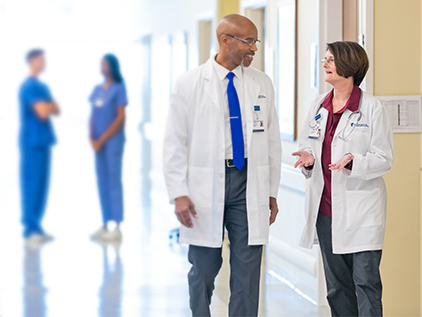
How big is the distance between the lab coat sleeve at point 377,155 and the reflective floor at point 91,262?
1.27 meters

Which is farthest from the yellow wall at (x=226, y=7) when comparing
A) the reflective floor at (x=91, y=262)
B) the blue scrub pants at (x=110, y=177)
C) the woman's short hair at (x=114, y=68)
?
the reflective floor at (x=91, y=262)

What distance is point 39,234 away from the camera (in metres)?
5.62

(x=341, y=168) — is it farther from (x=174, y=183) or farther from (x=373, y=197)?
(x=174, y=183)

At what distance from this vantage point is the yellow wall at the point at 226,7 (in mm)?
5250

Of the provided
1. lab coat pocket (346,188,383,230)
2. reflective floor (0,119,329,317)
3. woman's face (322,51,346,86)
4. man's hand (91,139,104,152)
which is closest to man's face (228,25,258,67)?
woman's face (322,51,346,86)

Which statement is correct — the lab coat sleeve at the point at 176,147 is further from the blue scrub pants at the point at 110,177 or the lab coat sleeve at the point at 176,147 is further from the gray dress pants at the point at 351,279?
the blue scrub pants at the point at 110,177

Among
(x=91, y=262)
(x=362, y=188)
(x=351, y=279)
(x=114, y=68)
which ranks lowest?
(x=91, y=262)

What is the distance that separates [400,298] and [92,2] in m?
4.40

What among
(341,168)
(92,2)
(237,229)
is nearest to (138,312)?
(237,229)

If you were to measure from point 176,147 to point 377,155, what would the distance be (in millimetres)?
807

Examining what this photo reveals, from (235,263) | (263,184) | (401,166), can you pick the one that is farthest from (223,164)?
(401,166)

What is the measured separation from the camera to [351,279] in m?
2.48

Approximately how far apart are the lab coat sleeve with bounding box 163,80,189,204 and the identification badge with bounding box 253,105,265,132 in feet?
0.91

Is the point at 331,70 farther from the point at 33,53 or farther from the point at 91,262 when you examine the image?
the point at 33,53
